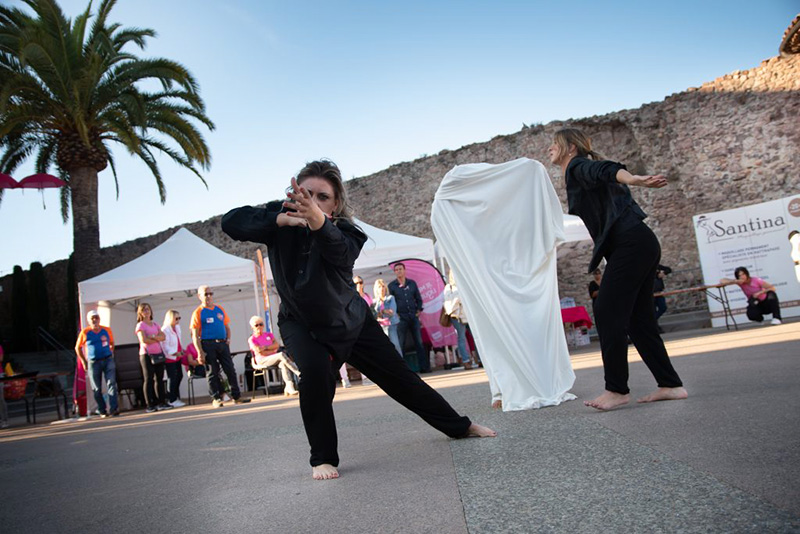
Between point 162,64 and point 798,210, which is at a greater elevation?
point 162,64

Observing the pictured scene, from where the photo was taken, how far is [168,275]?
1152 centimetres

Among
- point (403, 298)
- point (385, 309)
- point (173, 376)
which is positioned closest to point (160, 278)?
point (173, 376)

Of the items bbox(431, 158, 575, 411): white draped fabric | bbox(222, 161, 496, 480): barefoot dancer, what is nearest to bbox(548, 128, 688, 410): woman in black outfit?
bbox(431, 158, 575, 411): white draped fabric

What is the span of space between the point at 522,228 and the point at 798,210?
9.62 meters

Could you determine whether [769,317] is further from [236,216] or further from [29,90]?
[29,90]

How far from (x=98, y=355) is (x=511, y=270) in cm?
828

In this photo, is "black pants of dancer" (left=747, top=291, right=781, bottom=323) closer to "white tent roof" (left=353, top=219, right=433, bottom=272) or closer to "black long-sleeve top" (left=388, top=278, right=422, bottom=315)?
"white tent roof" (left=353, top=219, right=433, bottom=272)

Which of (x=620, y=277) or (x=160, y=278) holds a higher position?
(x=160, y=278)

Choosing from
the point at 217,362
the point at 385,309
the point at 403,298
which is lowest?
the point at 217,362

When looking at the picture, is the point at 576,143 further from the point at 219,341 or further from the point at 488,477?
the point at 219,341

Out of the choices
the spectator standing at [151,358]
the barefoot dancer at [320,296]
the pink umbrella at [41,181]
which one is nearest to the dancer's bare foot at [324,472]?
the barefoot dancer at [320,296]

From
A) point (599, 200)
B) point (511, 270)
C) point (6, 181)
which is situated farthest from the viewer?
point (6, 181)

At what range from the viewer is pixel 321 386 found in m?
2.84

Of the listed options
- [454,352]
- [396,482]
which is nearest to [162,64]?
[454,352]
